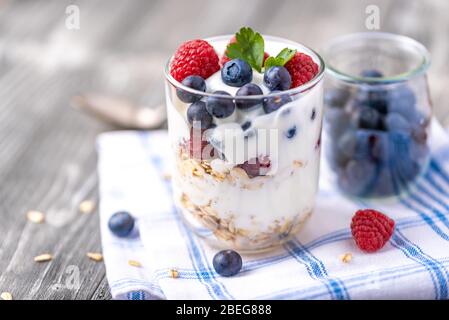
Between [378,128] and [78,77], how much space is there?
36.7 inches

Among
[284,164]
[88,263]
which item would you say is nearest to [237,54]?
[284,164]

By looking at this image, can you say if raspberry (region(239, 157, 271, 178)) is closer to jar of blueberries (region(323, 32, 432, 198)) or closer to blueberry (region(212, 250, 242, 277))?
blueberry (region(212, 250, 242, 277))

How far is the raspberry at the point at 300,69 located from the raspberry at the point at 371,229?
26cm

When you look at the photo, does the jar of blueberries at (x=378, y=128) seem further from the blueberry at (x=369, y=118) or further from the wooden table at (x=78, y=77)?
the wooden table at (x=78, y=77)

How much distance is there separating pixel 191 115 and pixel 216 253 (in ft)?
0.81

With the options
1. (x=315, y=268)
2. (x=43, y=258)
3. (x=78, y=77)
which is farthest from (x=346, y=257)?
(x=78, y=77)

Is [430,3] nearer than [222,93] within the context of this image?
No

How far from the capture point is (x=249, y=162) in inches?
40.5

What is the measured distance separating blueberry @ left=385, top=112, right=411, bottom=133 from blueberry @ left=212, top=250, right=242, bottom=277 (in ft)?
1.25

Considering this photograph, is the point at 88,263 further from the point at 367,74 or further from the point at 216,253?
the point at 367,74

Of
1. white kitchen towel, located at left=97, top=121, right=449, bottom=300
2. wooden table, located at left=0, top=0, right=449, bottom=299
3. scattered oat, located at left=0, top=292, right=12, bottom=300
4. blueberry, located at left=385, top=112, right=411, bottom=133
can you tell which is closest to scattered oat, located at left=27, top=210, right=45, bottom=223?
wooden table, located at left=0, top=0, right=449, bottom=299

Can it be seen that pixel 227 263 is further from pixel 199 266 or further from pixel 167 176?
pixel 167 176

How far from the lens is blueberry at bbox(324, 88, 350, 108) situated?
4.19ft
